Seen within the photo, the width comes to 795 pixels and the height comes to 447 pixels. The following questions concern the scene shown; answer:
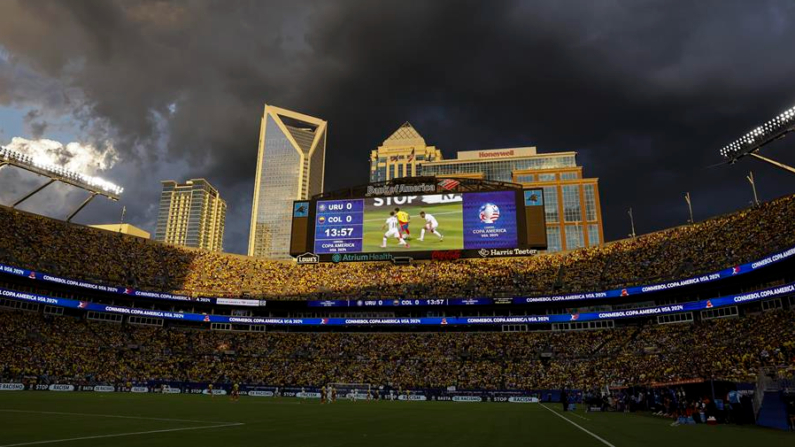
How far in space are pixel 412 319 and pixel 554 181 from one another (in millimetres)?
99875

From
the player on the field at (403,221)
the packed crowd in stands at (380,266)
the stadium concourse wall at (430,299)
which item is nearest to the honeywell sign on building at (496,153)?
the packed crowd in stands at (380,266)

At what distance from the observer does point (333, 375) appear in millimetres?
59562

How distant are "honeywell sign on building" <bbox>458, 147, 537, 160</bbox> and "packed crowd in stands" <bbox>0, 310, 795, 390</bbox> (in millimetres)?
106225

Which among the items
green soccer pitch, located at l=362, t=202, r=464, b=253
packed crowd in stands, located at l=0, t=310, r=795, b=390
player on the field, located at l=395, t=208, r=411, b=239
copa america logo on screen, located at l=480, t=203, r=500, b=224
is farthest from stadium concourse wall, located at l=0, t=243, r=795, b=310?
copa america logo on screen, located at l=480, t=203, r=500, b=224

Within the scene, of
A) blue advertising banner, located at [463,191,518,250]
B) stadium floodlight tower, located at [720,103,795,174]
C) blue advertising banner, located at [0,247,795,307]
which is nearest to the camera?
stadium floodlight tower, located at [720,103,795,174]

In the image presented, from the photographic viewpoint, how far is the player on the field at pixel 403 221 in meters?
66.8

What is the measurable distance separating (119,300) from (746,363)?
72364 mm

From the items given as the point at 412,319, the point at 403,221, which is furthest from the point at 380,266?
the point at 412,319

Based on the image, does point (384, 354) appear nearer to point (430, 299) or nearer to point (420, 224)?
point (430, 299)

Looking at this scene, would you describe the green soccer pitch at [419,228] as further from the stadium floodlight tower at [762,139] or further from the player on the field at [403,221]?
the stadium floodlight tower at [762,139]

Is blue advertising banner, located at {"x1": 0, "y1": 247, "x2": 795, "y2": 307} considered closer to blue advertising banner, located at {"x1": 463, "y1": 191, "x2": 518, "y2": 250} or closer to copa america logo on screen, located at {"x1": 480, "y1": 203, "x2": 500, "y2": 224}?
blue advertising banner, located at {"x1": 463, "y1": 191, "x2": 518, "y2": 250}

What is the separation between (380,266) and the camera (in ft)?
253

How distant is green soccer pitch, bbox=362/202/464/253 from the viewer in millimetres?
65250

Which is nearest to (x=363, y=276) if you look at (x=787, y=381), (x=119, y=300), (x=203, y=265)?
(x=203, y=265)
